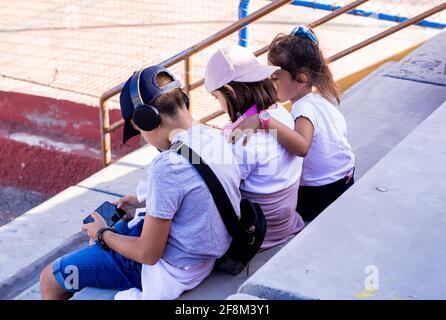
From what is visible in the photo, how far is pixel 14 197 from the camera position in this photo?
6902mm

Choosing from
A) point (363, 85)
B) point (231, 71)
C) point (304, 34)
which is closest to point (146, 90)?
point (231, 71)

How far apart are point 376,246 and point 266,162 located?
0.66m

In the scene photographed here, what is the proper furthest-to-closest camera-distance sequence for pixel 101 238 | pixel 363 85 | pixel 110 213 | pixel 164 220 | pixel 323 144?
1. pixel 363 85
2. pixel 323 144
3. pixel 110 213
4. pixel 101 238
5. pixel 164 220

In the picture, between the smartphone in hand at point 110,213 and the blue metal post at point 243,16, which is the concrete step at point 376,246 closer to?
the smartphone in hand at point 110,213

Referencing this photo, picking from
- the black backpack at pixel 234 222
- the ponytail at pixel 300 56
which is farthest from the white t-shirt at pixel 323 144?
the black backpack at pixel 234 222

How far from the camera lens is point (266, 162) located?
3299 millimetres

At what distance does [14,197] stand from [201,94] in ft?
6.30

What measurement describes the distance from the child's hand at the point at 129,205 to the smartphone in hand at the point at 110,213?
23 mm

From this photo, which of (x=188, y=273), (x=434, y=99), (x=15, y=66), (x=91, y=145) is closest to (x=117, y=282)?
(x=188, y=273)

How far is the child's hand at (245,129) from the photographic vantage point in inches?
127

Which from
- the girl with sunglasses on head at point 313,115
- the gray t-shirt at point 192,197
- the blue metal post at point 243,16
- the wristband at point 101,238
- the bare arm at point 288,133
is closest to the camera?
the gray t-shirt at point 192,197

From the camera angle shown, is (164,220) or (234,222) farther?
(234,222)

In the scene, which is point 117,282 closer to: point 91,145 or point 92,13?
point 91,145

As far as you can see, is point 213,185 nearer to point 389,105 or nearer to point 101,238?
point 101,238
